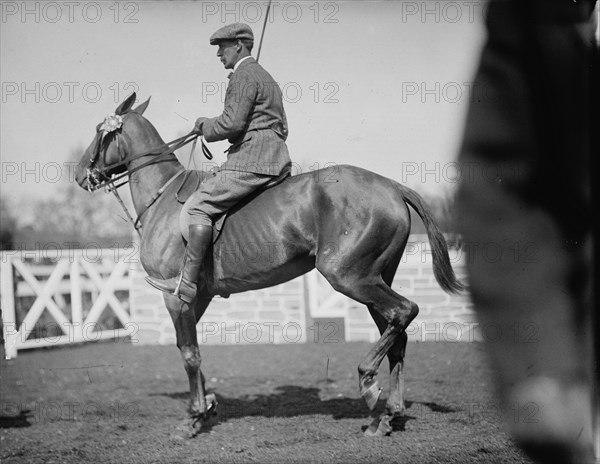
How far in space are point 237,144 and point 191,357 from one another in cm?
207

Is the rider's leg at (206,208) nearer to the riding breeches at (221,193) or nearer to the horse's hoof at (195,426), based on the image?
the riding breeches at (221,193)

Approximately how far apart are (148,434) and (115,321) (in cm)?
780

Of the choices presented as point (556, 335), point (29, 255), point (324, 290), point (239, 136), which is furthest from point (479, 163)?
point (29, 255)

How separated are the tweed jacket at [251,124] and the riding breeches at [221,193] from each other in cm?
7

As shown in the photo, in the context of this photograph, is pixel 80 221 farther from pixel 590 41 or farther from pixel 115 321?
pixel 590 41

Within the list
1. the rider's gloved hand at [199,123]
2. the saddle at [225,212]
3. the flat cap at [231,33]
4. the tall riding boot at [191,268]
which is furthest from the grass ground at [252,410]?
the flat cap at [231,33]

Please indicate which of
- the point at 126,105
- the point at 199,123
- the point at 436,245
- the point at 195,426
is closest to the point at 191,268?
the point at 199,123

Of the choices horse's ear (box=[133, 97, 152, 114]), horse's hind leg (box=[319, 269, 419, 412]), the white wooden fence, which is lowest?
the white wooden fence

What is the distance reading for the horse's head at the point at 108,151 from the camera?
6391mm

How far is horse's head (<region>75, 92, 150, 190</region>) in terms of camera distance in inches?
252

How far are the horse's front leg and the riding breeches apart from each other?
2.89ft

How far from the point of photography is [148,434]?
5953 millimetres

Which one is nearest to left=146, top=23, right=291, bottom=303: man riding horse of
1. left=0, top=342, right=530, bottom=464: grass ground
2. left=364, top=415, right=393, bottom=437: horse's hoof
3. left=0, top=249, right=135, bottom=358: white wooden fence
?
left=0, top=342, right=530, bottom=464: grass ground

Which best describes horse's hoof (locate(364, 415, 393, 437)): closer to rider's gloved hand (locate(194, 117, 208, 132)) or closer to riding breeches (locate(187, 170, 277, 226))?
riding breeches (locate(187, 170, 277, 226))
